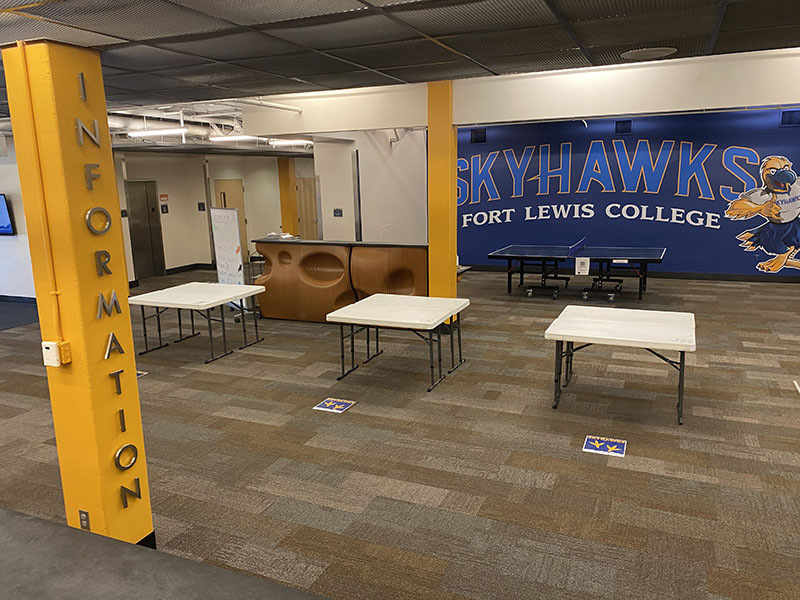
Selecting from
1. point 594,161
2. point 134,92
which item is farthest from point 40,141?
point 594,161

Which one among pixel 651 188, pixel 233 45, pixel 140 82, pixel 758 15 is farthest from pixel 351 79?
pixel 651 188

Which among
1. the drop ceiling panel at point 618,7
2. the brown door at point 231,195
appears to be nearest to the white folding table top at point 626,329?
the drop ceiling panel at point 618,7

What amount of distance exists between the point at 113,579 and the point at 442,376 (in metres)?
4.15

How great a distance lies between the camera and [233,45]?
260 centimetres

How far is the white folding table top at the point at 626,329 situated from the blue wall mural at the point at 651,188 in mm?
6495

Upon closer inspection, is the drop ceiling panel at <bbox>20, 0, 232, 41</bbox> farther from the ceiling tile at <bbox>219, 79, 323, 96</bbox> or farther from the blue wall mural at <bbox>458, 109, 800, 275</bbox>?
the blue wall mural at <bbox>458, 109, 800, 275</bbox>

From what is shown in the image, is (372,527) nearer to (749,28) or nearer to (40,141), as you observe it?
(40,141)

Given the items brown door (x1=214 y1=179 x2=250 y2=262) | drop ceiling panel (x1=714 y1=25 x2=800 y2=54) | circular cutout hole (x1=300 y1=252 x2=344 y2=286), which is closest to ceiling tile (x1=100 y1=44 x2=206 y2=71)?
drop ceiling panel (x1=714 y1=25 x2=800 y2=54)

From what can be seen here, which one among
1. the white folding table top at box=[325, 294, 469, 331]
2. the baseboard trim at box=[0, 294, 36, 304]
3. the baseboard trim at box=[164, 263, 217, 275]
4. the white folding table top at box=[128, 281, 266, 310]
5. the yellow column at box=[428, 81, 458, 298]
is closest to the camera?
the white folding table top at box=[325, 294, 469, 331]

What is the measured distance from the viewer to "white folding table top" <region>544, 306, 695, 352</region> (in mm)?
4203

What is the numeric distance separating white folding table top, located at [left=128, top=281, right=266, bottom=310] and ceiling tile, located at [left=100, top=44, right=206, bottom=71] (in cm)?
323

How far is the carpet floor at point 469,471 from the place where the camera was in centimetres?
287

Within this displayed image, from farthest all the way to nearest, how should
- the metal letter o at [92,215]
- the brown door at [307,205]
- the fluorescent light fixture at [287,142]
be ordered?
the brown door at [307,205] → the fluorescent light fixture at [287,142] → the metal letter o at [92,215]

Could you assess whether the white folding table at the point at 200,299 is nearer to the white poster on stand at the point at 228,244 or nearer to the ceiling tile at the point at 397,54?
the white poster on stand at the point at 228,244
